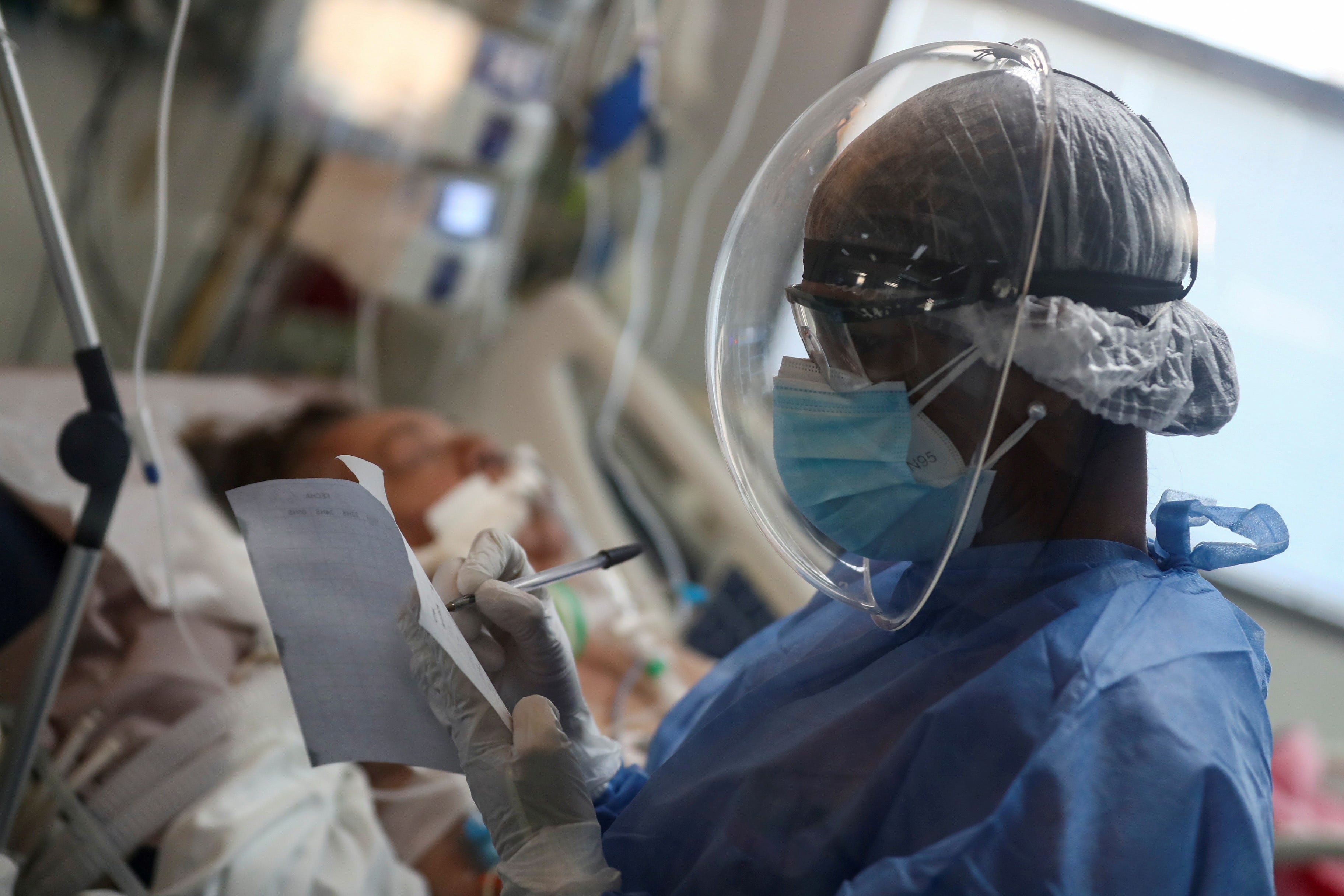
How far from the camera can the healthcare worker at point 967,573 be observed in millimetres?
614

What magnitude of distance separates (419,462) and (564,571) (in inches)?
47.1

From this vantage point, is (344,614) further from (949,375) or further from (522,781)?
(949,375)

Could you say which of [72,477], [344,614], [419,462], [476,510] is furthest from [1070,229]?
[419,462]

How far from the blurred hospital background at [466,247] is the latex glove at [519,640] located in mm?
451

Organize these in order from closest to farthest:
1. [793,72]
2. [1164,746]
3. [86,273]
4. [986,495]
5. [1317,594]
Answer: [1164,746] → [986,495] → [1317,594] → [793,72] → [86,273]

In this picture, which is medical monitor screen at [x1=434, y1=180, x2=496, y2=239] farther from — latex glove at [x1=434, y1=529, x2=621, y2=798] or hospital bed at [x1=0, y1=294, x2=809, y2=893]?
latex glove at [x1=434, y1=529, x2=621, y2=798]

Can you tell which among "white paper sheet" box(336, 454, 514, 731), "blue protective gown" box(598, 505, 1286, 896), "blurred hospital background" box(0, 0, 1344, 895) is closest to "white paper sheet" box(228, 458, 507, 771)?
"white paper sheet" box(336, 454, 514, 731)

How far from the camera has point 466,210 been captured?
2510mm

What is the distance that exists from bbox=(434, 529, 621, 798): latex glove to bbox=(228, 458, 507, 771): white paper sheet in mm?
71

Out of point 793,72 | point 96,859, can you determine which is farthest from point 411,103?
point 96,859

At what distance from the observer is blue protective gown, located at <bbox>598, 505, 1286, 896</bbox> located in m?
0.60

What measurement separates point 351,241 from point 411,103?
0.39 meters

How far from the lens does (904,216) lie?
0.69m

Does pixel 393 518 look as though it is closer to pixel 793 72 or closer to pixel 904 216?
pixel 904 216
